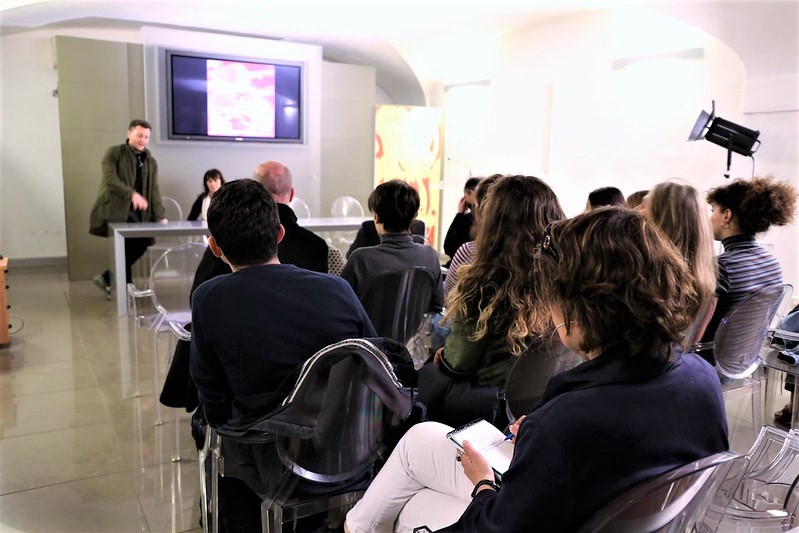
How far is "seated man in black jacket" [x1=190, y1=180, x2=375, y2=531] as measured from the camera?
1526 millimetres

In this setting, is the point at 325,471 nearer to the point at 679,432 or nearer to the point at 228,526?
the point at 228,526

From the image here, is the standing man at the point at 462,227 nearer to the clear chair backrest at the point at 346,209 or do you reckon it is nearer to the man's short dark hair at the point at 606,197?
the man's short dark hair at the point at 606,197

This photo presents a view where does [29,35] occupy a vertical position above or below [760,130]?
above

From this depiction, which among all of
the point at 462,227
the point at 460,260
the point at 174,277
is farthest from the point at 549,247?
the point at 462,227

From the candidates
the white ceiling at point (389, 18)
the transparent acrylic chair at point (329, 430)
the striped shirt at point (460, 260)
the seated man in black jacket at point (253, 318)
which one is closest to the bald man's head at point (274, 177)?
the striped shirt at point (460, 260)

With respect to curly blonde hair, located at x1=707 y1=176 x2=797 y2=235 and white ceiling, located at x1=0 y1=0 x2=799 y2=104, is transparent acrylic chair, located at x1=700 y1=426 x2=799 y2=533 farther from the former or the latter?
white ceiling, located at x1=0 y1=0 x2=799 y2=104

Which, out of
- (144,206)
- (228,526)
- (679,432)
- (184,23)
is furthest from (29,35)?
(679,432)

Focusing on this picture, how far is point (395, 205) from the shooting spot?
2.53 metres

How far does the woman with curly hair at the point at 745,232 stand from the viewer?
2576 millimetres

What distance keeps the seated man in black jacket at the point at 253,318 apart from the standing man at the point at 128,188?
13.3 feet

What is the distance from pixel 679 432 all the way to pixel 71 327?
4.58m

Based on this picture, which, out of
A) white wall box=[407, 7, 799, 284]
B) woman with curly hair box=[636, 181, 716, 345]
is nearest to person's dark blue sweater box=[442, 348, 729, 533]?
woman with curly hair box=[636, 181, 716, 345]

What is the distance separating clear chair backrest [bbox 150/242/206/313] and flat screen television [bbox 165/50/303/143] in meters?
4.01

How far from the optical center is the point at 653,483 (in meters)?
0.89
